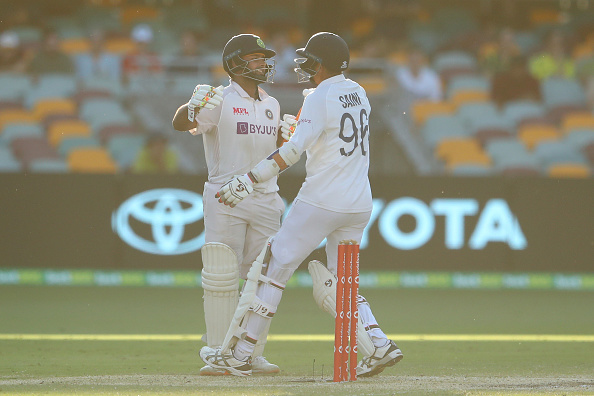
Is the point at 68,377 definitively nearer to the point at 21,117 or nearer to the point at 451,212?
the point at 451,212

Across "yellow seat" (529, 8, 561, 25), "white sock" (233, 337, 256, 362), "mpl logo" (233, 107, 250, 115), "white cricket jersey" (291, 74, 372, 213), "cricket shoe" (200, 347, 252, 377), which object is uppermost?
"yellow seat" (529, 8, 561, 25)

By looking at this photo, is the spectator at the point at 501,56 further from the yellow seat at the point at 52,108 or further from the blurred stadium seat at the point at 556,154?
the yellow seat at the point at 52,108

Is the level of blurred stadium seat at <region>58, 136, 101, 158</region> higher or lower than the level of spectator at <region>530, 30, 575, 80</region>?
lower

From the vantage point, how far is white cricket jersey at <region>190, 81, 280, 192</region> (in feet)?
23.2

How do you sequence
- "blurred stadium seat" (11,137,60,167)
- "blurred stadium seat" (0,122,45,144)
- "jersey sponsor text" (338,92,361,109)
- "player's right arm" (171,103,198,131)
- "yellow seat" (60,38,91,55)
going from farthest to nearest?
"yellow seat" (60,38,91,55) < "blurred stadium seat" (0,122,45,144) < "blurred stadium seat" (11,137,60,167) < "player's right arm" (171,103,198,131) < "jersey sponsor text" (338,92,361,109)

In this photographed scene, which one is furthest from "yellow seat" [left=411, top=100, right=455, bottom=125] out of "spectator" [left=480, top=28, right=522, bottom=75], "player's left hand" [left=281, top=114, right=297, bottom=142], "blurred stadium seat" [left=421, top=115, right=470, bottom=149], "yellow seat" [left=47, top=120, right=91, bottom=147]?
"player's left hand" [left=281, top=114, right=297, bottom=142]

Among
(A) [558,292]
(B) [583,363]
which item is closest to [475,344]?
(B) [583,363]

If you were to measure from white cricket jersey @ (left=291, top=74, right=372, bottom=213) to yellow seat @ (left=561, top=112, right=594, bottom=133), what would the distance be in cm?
1020

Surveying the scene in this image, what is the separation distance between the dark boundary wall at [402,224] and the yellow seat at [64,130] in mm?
2264

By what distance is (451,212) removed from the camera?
12750mm

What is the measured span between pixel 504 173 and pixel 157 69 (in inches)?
206

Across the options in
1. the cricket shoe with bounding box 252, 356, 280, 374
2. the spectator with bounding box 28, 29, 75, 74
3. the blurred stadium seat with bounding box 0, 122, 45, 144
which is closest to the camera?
the cricket shoe with bounding box 252, 356, 280, 374

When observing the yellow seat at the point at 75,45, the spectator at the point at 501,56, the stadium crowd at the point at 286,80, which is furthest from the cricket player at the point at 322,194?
the yellow seat at the point at 75,45

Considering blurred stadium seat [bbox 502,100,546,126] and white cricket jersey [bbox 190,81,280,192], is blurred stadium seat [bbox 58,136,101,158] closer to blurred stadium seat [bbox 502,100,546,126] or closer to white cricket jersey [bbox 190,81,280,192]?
blurred stadium seat [bbox 502,100,546,126]
